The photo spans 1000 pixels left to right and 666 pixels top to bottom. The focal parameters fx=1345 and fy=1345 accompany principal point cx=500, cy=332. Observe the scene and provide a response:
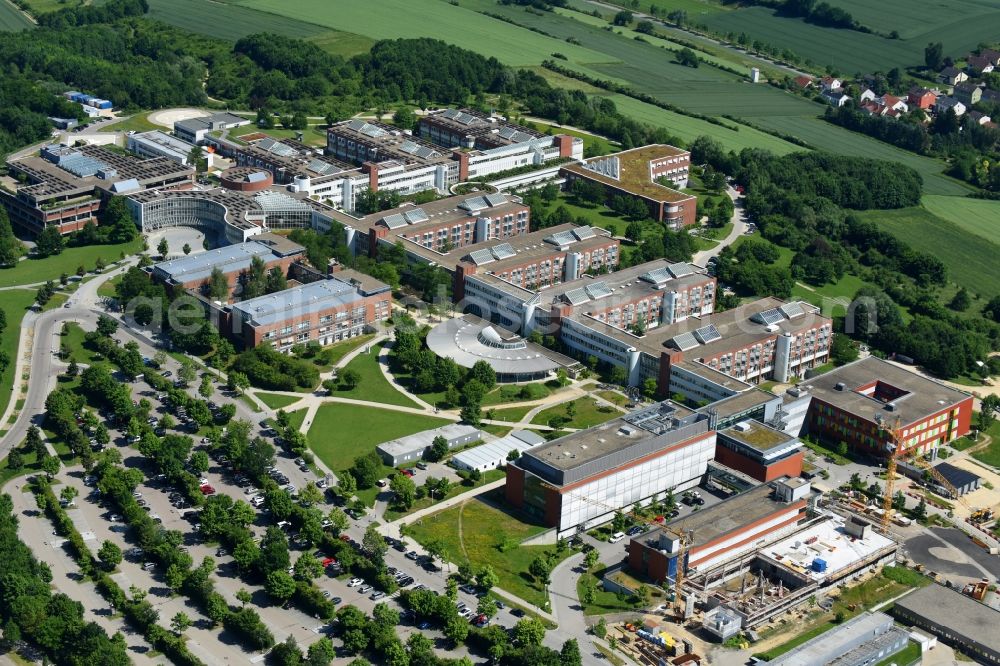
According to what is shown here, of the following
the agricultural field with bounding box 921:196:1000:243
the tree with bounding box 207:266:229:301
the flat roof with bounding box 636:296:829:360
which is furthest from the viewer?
the agricultural field with bounding box 921:196:1000:243

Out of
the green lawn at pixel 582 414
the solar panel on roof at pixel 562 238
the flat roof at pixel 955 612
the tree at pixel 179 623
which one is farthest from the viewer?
the solar panel on roof at pixel 562 238

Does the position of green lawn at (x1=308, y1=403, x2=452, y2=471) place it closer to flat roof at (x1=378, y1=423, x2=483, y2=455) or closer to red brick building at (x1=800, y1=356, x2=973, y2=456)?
flat roof at (x1=378, y1=423, x2=483, y2=455)

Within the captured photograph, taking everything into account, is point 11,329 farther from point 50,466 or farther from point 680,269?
point 680,269

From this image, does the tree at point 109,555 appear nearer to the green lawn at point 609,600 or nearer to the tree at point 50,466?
the tree at point 50,466

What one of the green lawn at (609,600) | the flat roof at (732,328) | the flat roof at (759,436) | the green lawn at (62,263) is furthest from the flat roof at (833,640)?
the green lawn at (62,263)

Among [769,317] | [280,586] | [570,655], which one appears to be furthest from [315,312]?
[570,655]

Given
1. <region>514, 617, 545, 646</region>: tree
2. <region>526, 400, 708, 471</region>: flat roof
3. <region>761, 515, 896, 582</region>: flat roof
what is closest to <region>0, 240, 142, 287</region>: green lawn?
<region>526, 400, 708, 471</region>: flat roof
